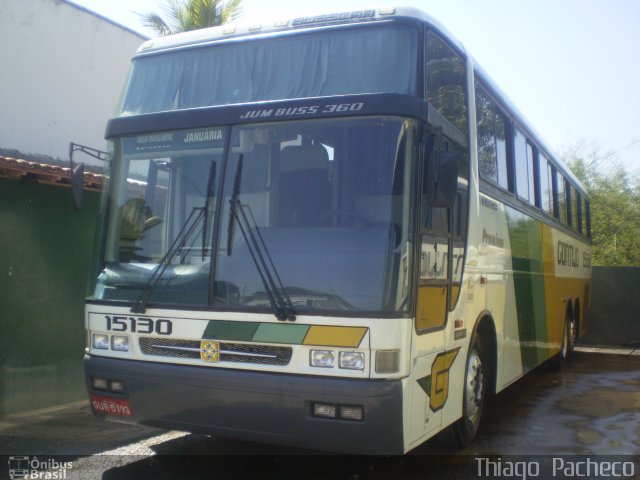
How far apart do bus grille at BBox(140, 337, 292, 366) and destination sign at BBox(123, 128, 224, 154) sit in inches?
56.9

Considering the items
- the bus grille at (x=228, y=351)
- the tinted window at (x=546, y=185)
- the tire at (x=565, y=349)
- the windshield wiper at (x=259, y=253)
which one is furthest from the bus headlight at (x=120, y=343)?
the tire at (x=565, y=349)

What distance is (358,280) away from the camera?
484 cm

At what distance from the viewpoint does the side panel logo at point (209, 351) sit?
5.15 meters

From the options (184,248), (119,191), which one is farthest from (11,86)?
(184,248)

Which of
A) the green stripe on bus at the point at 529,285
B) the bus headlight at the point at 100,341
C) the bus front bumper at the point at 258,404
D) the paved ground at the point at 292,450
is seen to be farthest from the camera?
the green stripe on bus at the point at 529,285

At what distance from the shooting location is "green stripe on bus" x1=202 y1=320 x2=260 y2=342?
5.02 m

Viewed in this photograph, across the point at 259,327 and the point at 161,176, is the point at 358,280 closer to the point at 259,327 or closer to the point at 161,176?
the point at 259,327

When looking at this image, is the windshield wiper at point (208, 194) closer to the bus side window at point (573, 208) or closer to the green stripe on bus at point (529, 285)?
the green stripe on bus at point (529, 285)

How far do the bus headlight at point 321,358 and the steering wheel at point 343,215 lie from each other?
2.90ft

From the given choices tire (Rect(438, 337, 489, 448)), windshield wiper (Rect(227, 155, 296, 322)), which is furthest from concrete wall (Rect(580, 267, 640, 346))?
windshield wiper (Rect(227, 155, 296, 322))

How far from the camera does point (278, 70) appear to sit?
5684mm

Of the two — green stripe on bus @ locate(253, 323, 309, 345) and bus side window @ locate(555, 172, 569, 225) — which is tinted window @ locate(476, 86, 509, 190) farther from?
bus side window @ locate(555, 172, 569, 225)

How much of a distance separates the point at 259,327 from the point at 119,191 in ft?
5.77

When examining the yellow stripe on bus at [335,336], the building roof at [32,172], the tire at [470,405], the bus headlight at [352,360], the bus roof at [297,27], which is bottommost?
the tire at [470,405]
